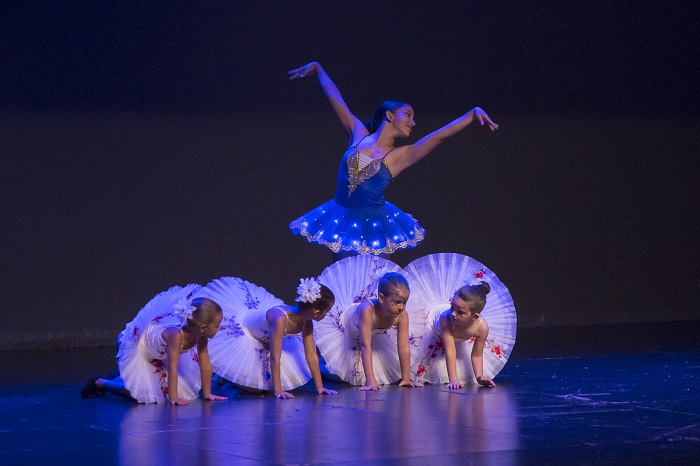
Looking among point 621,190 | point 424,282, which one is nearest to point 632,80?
point 621,190

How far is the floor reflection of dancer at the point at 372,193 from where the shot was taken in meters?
4.75

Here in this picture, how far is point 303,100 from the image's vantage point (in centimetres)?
688

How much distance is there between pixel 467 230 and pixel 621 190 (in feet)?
4.58

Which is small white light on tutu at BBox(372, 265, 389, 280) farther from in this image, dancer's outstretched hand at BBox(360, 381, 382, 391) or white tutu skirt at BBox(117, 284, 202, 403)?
white tutu skirt at BBox(117, 284, 202, 403)

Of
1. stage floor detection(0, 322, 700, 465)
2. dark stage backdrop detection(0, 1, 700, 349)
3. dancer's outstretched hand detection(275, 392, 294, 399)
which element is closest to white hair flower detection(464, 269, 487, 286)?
stage floor detection(0, 322, 700, 465)

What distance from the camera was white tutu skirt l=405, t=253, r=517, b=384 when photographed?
446 centimetres

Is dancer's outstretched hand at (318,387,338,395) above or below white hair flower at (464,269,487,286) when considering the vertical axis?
below

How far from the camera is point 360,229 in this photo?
4785 mm

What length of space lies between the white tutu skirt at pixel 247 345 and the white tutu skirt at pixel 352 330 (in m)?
0.15

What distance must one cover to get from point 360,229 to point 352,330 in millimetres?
595

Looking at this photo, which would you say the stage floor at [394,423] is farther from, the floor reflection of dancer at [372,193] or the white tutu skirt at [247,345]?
the floor reflection of dancer at [372,193]

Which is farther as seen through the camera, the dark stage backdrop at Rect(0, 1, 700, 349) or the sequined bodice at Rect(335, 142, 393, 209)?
the dark stage backdrop at Rect(0, 1, 700, 349)

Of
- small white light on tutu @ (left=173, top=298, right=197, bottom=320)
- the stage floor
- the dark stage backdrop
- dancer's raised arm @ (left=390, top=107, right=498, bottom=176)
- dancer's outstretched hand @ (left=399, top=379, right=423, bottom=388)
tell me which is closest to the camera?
the stage floor

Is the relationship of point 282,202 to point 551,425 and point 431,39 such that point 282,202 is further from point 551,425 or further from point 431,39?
point 551,425
